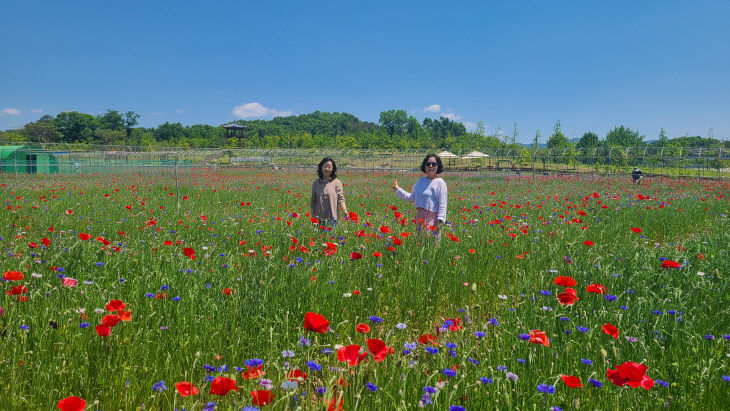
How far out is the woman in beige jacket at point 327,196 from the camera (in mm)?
5785

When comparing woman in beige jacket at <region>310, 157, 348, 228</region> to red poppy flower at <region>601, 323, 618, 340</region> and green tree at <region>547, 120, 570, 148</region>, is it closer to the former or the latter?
red poppy flower at <region>601, 323, 618, 340</region>

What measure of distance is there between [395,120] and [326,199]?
117390mm

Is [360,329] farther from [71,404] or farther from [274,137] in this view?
[274,137]

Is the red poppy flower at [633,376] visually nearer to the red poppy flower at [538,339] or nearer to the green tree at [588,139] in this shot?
the red poppy flower at [538,339]

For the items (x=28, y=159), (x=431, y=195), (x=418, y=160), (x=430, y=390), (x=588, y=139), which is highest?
(x=588, y=139)

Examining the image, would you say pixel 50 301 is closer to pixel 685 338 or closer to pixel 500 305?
pixel 500 305

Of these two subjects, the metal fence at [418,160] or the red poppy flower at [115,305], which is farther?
the metal fence at [418,160]

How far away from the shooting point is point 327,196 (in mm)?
5785

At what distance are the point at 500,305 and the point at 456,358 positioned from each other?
162 cm

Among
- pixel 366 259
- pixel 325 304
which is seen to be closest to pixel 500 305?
pixel 366 259

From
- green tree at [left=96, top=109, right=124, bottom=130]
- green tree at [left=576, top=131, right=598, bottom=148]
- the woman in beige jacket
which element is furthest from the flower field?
green tree at [left=96, top=109, right=124, bottom=130]

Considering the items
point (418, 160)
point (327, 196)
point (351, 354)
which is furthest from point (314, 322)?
point (418, 160)

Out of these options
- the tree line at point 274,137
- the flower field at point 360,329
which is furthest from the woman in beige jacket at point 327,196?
the tree line at point 274,137

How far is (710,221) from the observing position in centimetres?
775
